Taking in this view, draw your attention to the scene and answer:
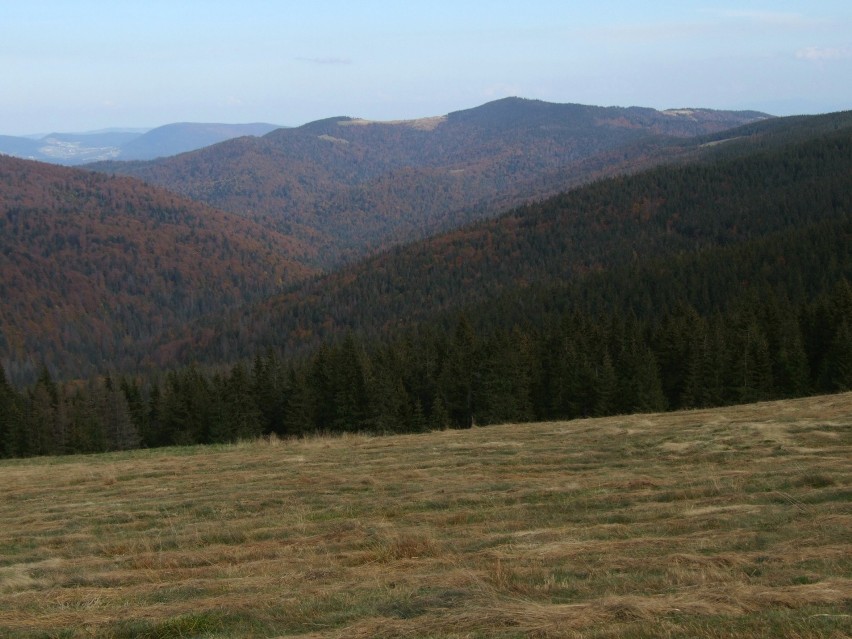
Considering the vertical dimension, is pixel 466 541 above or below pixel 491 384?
above

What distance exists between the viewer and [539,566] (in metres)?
10.1

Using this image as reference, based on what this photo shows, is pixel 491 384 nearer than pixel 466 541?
No

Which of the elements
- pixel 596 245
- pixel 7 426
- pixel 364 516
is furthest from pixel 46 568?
pixel 596 245

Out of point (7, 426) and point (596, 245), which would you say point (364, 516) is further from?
point (596, 245)

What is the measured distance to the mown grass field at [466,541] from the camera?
8.05 m

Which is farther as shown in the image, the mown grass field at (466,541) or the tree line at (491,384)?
the tree line at (491,384)

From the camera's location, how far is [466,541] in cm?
1203

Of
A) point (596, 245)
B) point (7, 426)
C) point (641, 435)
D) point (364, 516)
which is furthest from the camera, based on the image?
point (596, 245)

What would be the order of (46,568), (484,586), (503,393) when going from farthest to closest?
(503,393) → (46,568) → (484,586)

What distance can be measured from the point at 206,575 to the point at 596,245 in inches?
7619

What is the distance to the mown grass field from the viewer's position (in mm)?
Result: 8055

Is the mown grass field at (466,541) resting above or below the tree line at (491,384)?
above

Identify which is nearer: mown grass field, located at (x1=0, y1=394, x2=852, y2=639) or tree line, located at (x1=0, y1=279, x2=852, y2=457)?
mown grass field, located at (x1=0, y1=394, x2=852, y2=639)

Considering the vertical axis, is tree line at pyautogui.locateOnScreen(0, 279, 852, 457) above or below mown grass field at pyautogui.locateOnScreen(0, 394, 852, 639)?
below
